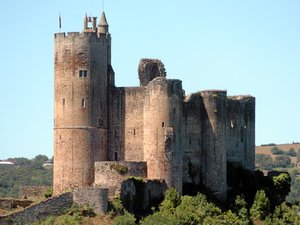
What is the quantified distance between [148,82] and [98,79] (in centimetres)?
423

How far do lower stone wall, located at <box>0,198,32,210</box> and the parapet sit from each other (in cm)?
1226

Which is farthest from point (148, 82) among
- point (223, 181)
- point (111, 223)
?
point (111, 223)

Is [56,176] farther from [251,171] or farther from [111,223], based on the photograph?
[251,171]

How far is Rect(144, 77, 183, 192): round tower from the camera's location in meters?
70.5

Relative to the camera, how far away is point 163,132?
70.5 m

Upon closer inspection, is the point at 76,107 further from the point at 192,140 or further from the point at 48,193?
the point at 192,140

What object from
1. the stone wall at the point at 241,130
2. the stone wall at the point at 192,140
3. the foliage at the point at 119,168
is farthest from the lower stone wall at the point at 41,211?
the stone wall at the point at 241,130

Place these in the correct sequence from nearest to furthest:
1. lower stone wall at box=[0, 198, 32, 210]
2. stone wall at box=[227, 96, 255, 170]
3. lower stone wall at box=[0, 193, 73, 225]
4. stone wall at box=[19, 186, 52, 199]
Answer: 1. lower stone wall at box=[0, 193, 73, 225]
2. lower stone wall at box=[0, 198, 32, 210]
3. stone wall at box=[19, 186, 52, 199]
4. stone wall at box=[227, 96, 255, 170]

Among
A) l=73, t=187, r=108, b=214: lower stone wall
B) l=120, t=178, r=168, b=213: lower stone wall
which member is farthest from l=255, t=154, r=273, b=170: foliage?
l=73, t=187, r=108, b=214: lower stone wall

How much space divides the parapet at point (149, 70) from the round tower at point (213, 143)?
129 inches

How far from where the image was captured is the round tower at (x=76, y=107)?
71062mm

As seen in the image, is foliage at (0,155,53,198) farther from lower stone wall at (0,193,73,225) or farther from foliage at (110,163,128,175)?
lower stone wall at (0,193,73,225)

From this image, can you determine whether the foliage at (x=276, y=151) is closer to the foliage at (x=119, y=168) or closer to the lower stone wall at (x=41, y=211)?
A: the foliage at (x=119, y=168)

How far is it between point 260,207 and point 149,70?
12111 millimetres
